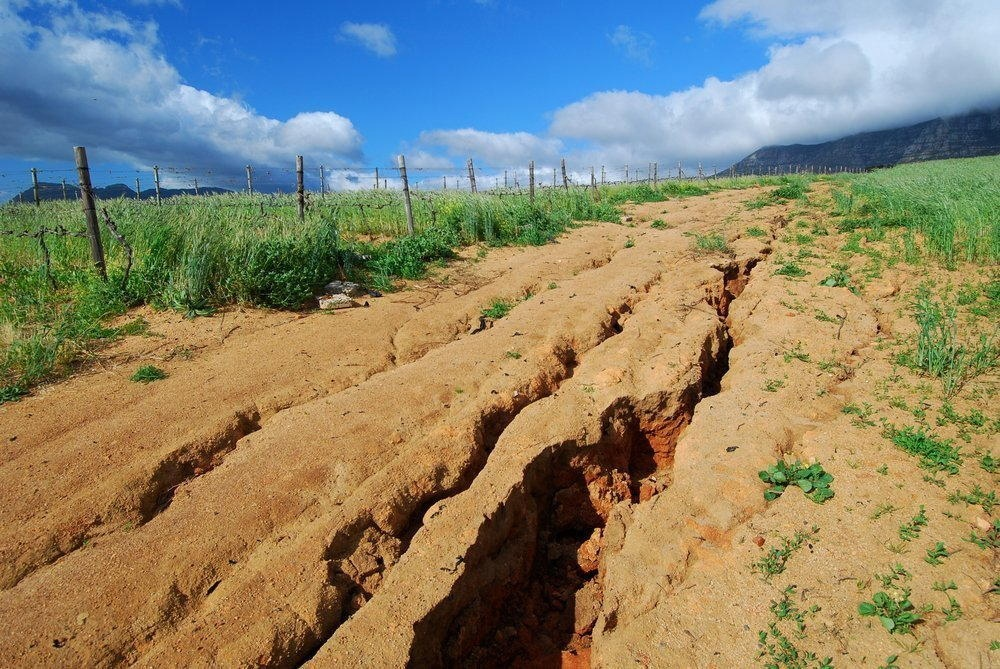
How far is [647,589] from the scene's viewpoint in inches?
106

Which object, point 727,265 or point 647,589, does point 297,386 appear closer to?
point 647,589

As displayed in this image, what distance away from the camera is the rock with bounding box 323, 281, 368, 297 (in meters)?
6.52

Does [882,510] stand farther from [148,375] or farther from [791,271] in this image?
[148,375]

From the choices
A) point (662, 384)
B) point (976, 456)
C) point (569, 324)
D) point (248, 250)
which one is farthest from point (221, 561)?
point (248, 250)

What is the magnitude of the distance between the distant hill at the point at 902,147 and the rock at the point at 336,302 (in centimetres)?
6297

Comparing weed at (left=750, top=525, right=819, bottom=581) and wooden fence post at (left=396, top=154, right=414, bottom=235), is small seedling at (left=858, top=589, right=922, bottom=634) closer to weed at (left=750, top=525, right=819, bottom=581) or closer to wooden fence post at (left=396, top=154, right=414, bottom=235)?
weed at (left=750, top=525, right=819, bottom=581)

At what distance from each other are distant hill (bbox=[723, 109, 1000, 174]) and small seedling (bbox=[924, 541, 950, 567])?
65196 millimetres

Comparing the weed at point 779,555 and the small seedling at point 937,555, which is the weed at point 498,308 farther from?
the small seedling at point 937,555

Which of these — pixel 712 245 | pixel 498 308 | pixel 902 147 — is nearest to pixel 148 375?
pixel 498 308

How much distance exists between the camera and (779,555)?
259cm

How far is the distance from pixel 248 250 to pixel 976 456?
21.5ft

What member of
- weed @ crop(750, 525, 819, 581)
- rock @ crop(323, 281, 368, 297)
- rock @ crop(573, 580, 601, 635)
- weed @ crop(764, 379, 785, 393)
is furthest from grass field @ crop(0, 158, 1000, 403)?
weed @ crop(750, 525, 819, 581)

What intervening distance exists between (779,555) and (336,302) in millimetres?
5027

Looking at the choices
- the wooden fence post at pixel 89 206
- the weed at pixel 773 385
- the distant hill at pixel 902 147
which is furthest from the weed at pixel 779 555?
the distant hill at pixel 902 147
